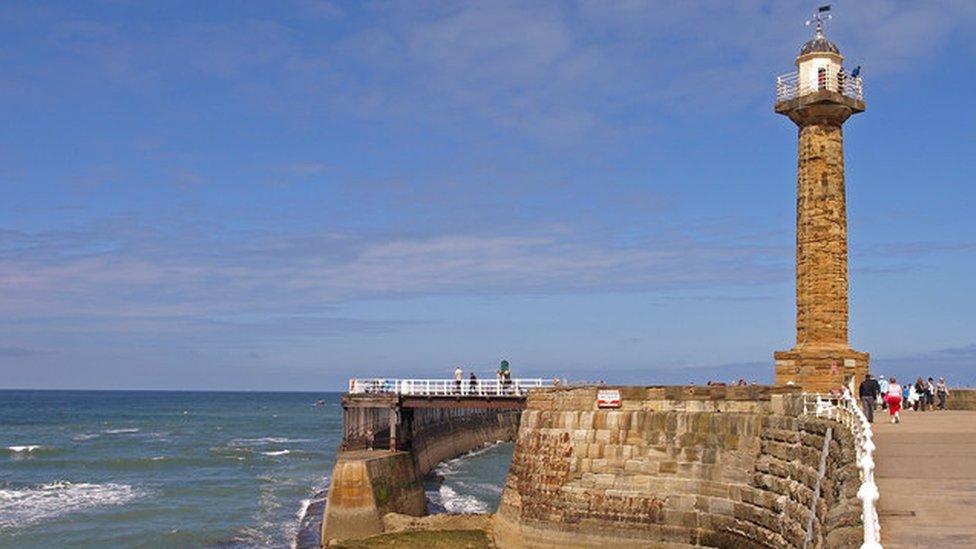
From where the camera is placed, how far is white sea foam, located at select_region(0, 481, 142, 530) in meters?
39.0

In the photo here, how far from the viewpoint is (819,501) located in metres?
15.5

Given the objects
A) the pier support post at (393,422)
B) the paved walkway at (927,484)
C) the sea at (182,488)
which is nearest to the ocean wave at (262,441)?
the sea at (182,488)

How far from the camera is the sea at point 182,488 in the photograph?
35219 millimetres

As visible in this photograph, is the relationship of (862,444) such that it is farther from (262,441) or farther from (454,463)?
(262,441)

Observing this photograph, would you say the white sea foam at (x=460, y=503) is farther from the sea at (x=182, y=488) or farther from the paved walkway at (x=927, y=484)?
the paved walkway at (x=927, y=484)

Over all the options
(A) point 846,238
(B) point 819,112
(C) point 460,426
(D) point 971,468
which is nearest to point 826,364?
(A) point 846,238

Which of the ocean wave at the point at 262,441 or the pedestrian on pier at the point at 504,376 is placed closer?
the pedestrian on pier at the point at 504,376

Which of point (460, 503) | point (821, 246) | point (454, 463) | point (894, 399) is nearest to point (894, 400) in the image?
point (894, 399)

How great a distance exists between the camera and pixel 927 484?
45.6 ft

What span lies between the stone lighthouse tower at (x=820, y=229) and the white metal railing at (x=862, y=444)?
691cm

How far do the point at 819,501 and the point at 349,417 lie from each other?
2474 cm

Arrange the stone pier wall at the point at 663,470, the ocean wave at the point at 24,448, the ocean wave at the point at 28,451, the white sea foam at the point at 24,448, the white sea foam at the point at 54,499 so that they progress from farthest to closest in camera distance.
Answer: the ocean wave at the point at 24,448 < the white sea foam at the point at 24,448 < the ocean wave at the point at 28,451 < the white sea foam at the point at 54,499 < the stone pier wall at the point at 663,470

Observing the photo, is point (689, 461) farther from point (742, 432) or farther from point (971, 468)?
point (971, 468)

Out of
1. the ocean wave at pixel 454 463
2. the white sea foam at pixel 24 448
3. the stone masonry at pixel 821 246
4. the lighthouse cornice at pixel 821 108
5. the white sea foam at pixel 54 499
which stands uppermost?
the lighthouse cornice at pixel 821 108
